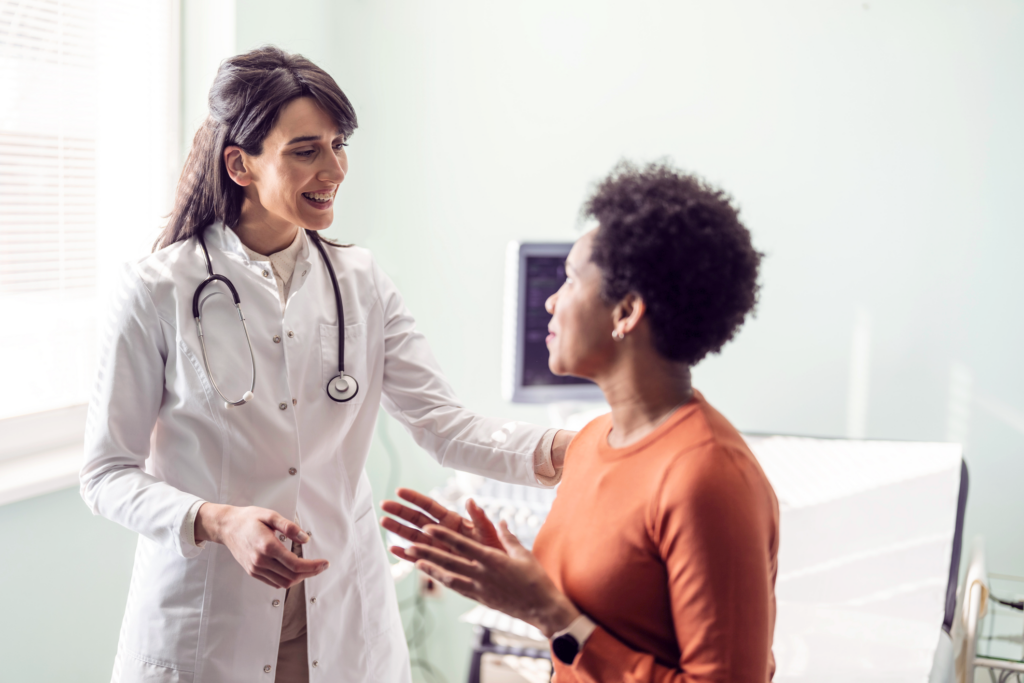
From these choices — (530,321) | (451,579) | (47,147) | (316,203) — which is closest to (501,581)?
(451,579)

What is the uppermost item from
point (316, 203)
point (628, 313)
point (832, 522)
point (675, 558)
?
point (316, 203)

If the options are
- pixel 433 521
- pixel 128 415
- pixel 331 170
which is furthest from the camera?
pixel 331 170

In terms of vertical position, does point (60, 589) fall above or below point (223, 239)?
below

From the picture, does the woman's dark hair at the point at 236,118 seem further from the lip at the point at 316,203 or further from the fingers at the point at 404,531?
the fingers at the point at 404,531

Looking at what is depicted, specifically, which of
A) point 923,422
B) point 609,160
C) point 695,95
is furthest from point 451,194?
point 923,422

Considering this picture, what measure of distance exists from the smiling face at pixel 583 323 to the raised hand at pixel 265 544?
40 centimetres

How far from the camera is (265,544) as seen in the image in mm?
1000

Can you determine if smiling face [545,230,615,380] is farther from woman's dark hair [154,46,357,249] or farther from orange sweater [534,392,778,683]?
woman's dark hair [154,46,357,249]

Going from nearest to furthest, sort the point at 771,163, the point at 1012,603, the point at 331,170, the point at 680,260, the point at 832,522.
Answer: the point at 680,260 → the point at 331,170 → the point at 1012,603 → the point at 832,522 → the point at 771,163

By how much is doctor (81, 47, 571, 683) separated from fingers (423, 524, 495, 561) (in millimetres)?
399

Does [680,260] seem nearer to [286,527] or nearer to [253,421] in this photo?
[286,527]

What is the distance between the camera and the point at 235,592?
122 cm

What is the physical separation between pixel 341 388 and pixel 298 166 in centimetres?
36

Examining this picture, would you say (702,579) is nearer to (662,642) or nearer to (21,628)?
(662,642)
